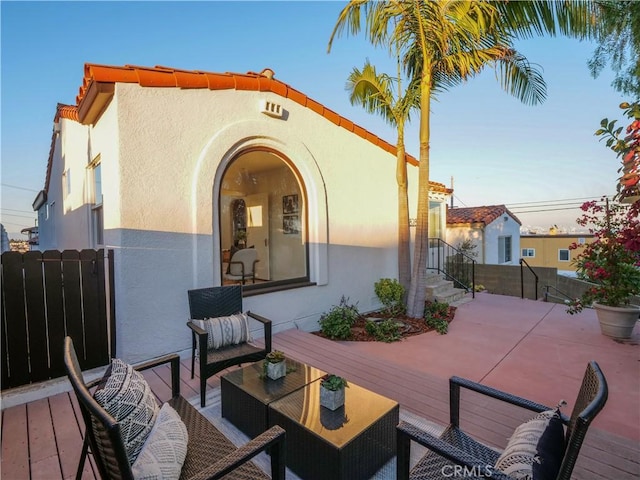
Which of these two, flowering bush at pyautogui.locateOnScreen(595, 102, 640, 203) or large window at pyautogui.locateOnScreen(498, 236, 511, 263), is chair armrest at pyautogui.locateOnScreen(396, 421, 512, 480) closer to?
flowering bush at pyautogui.locateOnScreen(595, 102, 640, 203)

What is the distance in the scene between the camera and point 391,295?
6.66 metres

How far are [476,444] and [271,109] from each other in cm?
513

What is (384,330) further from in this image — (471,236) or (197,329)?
(471,236)

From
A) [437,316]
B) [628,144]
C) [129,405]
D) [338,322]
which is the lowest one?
[437,316]

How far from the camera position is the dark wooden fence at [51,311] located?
129 inches

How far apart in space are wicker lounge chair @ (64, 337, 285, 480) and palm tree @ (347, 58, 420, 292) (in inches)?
224

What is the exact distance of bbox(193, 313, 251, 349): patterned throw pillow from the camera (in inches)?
139

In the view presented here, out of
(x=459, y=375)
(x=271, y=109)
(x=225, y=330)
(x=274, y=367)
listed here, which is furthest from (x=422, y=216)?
(x=274, y=367)

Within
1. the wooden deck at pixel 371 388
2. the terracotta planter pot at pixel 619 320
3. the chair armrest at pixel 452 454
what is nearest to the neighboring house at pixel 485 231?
the terracotta planter pot at pixel 619 320

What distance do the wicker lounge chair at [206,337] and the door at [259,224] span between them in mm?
2774

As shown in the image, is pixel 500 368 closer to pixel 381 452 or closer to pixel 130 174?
pixel 381 452

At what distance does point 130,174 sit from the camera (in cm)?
392

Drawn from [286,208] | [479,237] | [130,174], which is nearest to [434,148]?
[286,208]

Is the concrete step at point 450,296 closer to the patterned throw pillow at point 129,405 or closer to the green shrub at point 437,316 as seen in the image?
the green shrub at point 437,316
